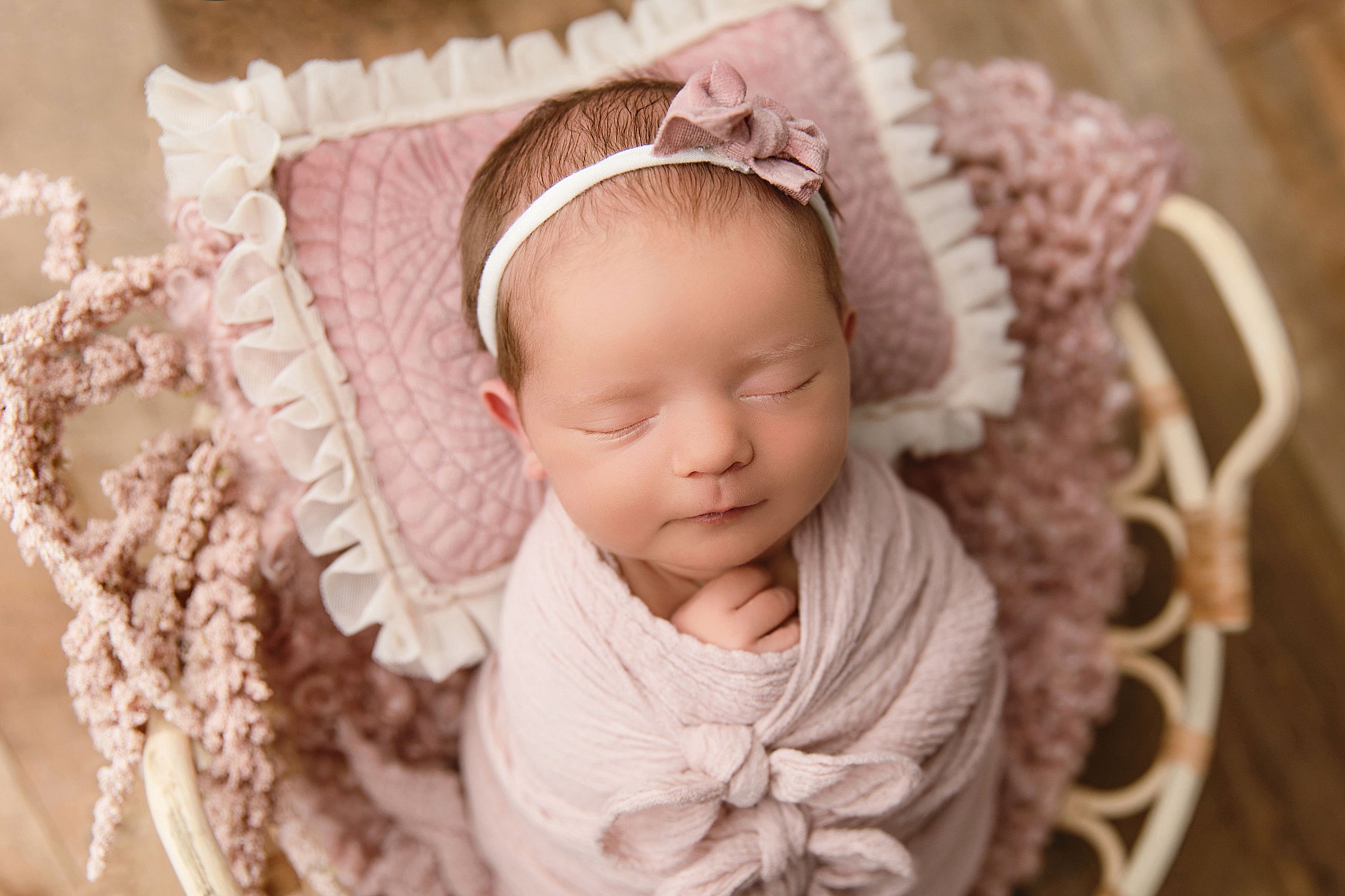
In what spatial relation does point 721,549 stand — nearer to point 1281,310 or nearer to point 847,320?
point 847,320

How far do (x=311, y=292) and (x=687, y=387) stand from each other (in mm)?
429

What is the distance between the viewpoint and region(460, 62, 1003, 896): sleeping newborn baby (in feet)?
2.51

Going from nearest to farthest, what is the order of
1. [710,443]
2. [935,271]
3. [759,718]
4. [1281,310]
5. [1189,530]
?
[710,443]
[759,718]
[935,271]
[1189,530]
[1281,310]

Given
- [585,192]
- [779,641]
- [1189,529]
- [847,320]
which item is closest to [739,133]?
[585,192]

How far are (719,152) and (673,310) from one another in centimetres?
14

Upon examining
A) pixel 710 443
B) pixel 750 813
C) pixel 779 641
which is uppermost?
pixel 710 443

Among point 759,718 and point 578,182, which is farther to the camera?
point 759,718

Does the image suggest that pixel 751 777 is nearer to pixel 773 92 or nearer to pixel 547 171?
pixel 547 171

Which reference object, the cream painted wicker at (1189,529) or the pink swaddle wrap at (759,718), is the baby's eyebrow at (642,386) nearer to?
the pink swaddle wrap at (759,718)

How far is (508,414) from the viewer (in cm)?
95

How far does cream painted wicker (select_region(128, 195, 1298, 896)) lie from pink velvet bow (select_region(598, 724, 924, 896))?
0.61 meters

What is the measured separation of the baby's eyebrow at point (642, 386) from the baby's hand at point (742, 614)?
25 cm

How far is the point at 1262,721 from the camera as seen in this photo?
1.74 m

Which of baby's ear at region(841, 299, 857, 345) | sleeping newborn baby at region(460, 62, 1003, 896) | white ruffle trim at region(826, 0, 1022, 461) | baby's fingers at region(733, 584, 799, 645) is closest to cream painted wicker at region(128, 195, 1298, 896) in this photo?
white ruffle trim at region(826, 0, 1022, 461)
